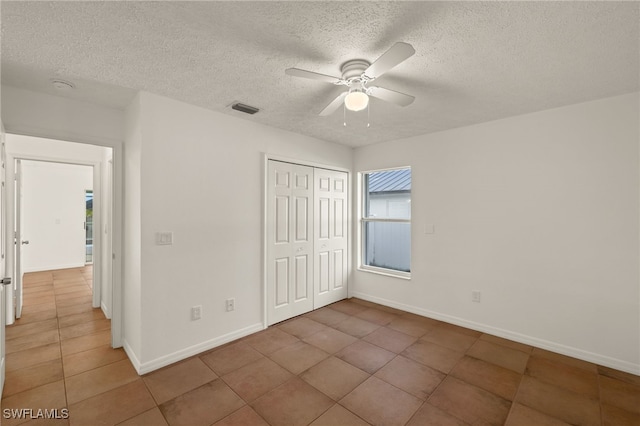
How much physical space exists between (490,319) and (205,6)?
3.83 meters

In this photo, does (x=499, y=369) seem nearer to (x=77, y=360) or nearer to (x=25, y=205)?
(x=77, y=360)

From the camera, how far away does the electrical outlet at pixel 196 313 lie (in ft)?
8.89

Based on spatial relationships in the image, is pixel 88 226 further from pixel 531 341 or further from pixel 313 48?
pixel 531 341

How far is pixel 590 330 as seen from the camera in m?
2.61

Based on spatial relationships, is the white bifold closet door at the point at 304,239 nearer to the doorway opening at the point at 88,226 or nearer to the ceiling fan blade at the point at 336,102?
the ceiling fan blade at the point at 336,102

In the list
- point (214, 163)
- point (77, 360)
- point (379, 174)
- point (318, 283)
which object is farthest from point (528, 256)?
point (77, 360)

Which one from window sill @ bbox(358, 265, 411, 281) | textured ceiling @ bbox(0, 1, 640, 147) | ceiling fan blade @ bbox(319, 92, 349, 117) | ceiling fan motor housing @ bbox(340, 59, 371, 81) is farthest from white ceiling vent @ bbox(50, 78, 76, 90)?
window sill @ bbox(358, 265, 411, 281)

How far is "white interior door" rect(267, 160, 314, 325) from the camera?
11.2 feet

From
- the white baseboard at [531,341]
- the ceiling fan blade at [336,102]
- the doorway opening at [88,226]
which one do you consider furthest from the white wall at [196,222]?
the doorway opening at [88,226]

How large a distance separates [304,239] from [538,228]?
8.73 ft

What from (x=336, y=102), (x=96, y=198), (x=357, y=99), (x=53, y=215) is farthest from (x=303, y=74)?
(x=53, y=215)

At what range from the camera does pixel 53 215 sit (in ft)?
21.3

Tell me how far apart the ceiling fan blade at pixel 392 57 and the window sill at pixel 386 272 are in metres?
2.95

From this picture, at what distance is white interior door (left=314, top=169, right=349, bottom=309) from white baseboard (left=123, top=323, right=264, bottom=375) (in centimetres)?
118
